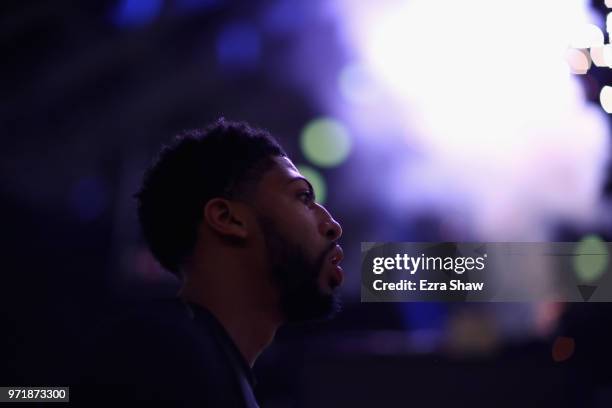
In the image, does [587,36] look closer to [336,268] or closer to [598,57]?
[598,57]

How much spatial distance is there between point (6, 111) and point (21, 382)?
2260 millimetres

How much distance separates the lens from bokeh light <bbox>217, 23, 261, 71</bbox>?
5.47m

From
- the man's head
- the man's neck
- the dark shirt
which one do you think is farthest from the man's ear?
the dark shirt

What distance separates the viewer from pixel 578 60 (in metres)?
4.30

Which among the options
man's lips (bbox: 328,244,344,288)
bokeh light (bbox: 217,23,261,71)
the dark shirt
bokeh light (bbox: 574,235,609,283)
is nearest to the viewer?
the dark shirt

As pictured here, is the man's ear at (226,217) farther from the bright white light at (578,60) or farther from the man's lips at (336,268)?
the bright white light at (578,60)

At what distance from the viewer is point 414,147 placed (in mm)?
6039

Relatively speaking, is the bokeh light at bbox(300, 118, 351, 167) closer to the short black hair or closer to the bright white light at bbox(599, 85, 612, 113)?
the bright white light at bbox(599, 85, 612, 113)

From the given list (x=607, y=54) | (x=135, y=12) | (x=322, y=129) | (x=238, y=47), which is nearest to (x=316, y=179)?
(x=322, y=129)

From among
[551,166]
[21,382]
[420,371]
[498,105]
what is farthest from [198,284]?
[551,166]

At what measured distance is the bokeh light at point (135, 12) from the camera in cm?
488

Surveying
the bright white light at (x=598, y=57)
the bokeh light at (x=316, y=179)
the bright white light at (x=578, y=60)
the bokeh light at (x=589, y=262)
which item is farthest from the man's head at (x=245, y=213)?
the bokeh light at (x=316, y=179)

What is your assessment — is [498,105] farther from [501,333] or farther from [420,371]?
[420,371]

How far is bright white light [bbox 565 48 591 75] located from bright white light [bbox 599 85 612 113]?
19cm
